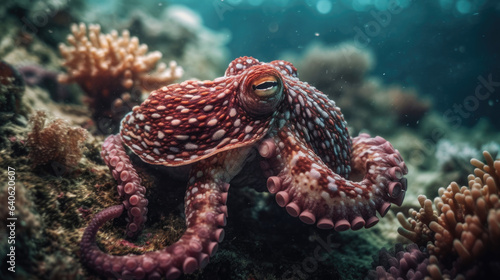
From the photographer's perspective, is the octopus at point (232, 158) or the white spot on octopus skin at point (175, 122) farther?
the white spot on octopus skin at point (175, 122)

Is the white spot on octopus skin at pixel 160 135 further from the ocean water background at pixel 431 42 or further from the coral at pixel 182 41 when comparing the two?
the ocean water background at pixel 431 42

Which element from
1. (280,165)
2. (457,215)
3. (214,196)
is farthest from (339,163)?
(214,196)

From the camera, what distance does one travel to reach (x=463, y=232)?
6.92 ft

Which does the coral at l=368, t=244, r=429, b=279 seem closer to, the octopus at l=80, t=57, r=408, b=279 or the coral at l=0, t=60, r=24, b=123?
the octopus at l=80, t=57, r=408, b=279

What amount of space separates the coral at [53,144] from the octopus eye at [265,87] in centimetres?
191

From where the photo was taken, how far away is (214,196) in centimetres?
223

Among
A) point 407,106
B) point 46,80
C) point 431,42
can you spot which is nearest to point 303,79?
point 407,106

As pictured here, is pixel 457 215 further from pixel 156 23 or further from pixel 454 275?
pixel 156 23

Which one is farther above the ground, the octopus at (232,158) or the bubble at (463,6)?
the bubble at (463,6)

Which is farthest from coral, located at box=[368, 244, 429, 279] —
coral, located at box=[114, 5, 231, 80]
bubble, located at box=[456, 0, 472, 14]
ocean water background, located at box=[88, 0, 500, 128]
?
bubble, located at box=[456, 0, 472, 14]

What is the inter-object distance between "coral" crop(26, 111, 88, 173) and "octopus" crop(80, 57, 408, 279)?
31cm

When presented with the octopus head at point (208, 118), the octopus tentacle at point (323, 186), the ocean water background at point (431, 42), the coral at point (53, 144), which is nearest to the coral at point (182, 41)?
the ocean water background at point (431, 42)

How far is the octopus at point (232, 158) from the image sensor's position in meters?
2.07

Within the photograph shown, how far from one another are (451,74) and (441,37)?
2688mm
